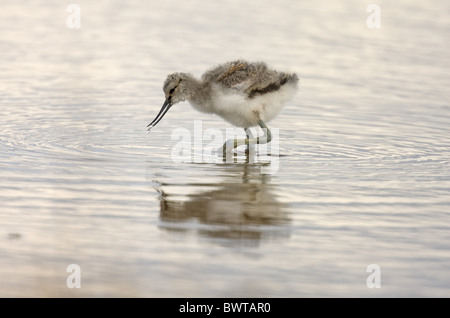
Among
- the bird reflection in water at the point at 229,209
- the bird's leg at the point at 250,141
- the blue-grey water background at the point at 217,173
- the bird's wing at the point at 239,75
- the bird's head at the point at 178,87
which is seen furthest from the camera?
the bird's head at the point at 178,87

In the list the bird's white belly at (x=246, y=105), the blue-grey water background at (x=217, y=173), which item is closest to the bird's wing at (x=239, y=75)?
the bird's white belly at (x=246, y=105)

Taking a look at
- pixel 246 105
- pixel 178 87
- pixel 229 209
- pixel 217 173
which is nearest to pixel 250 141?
pixel 246 105

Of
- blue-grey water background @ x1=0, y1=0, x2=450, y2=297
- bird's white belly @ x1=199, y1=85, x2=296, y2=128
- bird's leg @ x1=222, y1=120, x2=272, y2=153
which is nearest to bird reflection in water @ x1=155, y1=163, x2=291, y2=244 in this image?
blue-grey water background @ x1=0, y1=0, x2=450, y2=297

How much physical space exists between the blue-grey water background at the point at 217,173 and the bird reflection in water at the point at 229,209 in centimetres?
2

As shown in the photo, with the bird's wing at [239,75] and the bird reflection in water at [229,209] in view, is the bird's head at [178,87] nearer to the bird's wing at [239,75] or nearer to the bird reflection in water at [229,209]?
the bird's wing at [239,75]

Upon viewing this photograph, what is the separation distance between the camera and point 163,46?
521 inches

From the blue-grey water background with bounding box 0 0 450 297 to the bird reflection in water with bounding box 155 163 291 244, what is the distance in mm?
20

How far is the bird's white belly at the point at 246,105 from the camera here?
8078 millimetres

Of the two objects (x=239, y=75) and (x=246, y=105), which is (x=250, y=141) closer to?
(x=246, y=105)

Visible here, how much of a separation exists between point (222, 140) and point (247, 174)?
4.62 ft

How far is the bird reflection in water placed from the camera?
5.79 meters

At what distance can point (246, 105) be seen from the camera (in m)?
8.09
